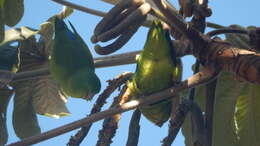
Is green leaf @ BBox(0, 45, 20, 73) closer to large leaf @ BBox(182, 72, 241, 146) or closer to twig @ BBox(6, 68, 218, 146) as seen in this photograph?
twig @ BBox(6, 68, 218, 146)

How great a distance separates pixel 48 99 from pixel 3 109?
275mm

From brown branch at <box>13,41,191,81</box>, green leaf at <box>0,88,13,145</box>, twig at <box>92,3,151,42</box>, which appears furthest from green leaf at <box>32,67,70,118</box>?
twig at <box>92,3,151,42</box>

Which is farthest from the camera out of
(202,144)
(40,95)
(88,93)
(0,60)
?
(40,95)

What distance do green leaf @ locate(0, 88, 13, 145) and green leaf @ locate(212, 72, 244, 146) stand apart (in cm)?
107

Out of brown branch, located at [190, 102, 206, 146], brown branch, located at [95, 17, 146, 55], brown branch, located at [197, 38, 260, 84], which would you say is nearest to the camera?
brown branch, located at [197, 38, 260, 84]

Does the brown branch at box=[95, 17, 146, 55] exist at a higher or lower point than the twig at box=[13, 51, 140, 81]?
higher

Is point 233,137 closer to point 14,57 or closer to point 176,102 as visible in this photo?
point 176,102

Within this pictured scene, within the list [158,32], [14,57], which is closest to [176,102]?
[158,32]

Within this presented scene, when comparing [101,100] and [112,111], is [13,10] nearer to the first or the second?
[101,100]

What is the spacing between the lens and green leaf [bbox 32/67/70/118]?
2332mm

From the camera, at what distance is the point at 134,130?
1.74m

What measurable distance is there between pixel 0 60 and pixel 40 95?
1.31ft

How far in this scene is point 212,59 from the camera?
5.27 ft

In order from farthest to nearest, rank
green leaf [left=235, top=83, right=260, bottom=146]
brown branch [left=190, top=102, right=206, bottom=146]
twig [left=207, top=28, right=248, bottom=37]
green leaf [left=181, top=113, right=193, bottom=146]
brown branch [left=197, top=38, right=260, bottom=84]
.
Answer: green leaf [left=181, top=113, right=193, bottom=146], green leaf [left=235, top=83, right=260, bottom=146], twig [left=207, top=28, right=248, bottom=37], brown branch [left=190, top=102, right=206, bottom=146], brown branch [left=197, top=38, right=260, bottom=84]
